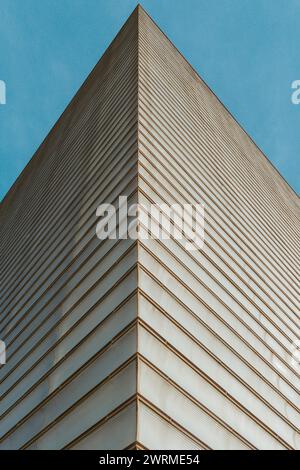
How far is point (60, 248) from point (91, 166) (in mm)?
2636

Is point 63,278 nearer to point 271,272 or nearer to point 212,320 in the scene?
point 212,320

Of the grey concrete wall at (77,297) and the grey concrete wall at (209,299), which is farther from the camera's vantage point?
the grey concrete wall at (209,299)

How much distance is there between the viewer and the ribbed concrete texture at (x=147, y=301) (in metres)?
6.06

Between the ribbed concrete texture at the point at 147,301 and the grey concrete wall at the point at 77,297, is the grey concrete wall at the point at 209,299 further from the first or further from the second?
the grey concrete wall at the point at 77,297

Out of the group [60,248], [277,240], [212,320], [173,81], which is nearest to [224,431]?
[212,320]

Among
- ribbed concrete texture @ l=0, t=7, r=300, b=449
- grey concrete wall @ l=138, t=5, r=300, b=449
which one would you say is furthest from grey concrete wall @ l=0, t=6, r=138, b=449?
grey concrete wall @ l=138, t=5, r=300, b=449

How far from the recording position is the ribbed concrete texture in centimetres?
606

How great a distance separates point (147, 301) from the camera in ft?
21.8

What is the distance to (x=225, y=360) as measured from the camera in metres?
7.58

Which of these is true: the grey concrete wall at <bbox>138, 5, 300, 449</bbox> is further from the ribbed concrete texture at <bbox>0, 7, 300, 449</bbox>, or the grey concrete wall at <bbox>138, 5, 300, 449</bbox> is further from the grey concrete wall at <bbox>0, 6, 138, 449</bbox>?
the grey concrete wall at <bbox>0, 6, 138, 449</bbox>

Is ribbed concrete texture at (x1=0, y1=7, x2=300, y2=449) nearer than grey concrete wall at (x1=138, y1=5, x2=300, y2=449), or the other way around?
ribbed concrete texture at (x1=0, y1=7, x2=300, y2=449)

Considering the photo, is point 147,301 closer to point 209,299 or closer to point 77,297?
point 77,297

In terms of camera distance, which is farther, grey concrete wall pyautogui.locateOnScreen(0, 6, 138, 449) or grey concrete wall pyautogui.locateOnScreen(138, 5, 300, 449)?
grey concrete wall pyautogui.locateOnScreen(138, 5, 300, 449)

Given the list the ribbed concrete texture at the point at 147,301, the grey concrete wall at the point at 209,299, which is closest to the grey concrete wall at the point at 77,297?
the ribbed concrete texture at the point at 147,301
